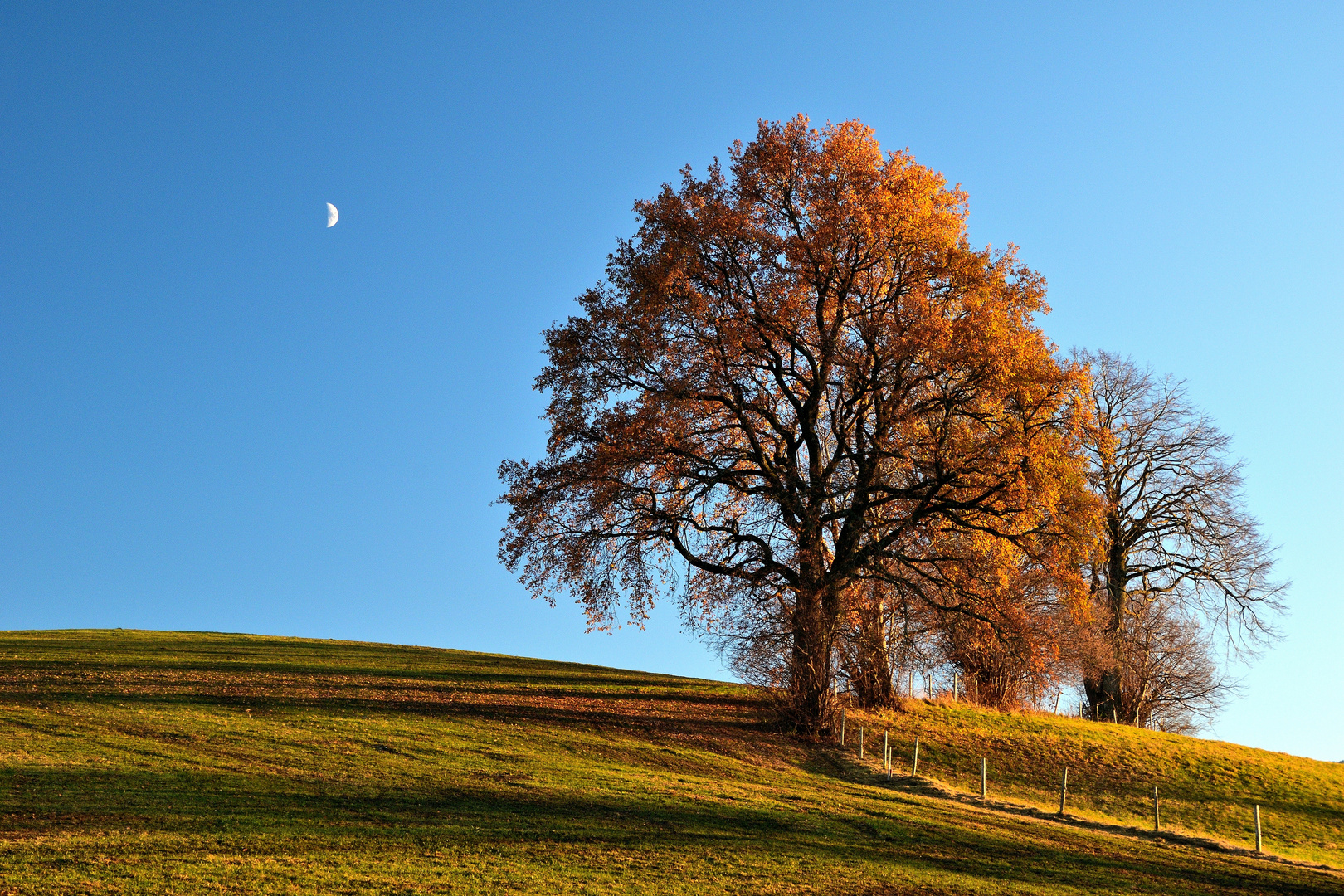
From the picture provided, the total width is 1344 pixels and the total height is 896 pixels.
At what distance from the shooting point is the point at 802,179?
30266 millimetres

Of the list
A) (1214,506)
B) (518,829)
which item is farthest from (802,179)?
(1214,506)

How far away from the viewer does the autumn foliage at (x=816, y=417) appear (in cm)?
2845

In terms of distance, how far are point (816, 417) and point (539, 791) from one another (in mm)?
16358

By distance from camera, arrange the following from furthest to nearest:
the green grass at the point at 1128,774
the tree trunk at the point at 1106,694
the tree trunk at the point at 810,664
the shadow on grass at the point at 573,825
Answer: the tree trunk at the point at 1106,694, the tree trunk at the point at 810,664, the green grass at the point at 1128,774, the shadow on grass at the point at 573,825

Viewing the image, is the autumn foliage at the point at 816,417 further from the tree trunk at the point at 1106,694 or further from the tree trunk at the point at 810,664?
the tree trunk at the point at 1106,694

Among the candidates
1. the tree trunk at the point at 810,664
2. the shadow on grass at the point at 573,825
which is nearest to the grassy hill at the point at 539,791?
the shadow on grass at the point at 573,825

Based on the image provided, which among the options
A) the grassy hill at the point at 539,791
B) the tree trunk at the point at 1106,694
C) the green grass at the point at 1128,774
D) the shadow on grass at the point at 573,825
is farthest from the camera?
the tree trunk at the point at 1106,694

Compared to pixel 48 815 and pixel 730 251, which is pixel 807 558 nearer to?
pixel 730 251

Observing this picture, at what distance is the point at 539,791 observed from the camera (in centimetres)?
1930

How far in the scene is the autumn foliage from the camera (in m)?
28.5

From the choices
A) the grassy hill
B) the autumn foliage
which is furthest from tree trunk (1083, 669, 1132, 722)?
the autumn foliage

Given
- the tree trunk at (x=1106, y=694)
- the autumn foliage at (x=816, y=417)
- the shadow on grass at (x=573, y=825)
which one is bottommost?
the shadow on grass at (x=573, y=825)

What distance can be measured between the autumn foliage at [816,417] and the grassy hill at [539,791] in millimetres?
3835

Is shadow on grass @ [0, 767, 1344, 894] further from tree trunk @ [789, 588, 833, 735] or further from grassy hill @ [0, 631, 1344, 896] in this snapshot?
tree trunk @ [789, 588, 833, 735]
